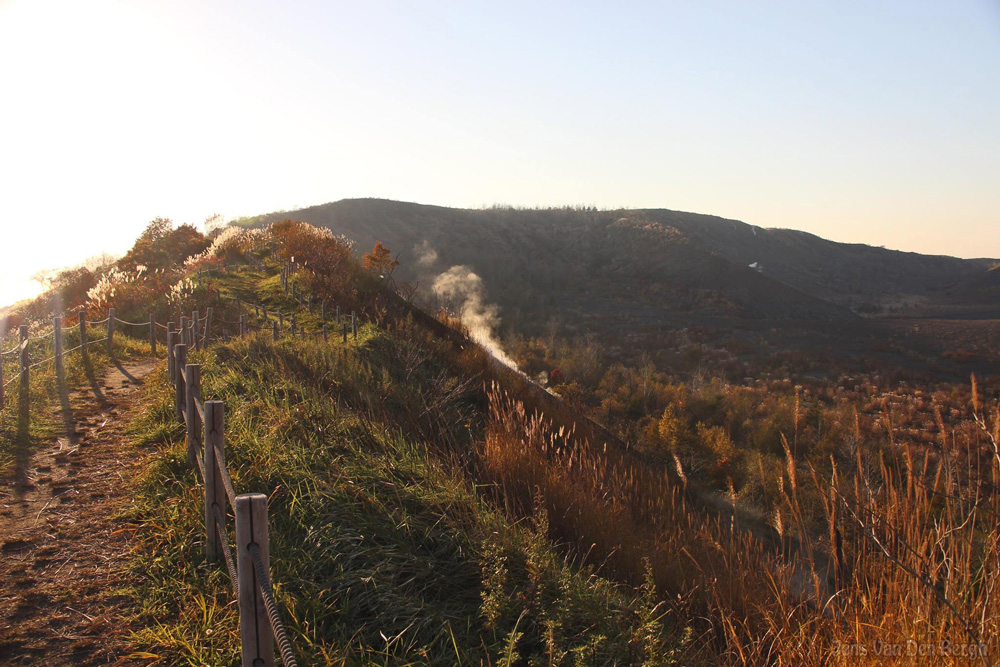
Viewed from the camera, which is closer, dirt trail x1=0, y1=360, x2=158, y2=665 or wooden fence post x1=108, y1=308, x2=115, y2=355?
dirt trail x1=0, y1=360, x2=158, y2=665

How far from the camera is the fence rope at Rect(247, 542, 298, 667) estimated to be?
2.13 m

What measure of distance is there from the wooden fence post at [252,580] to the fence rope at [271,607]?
0.02 meters

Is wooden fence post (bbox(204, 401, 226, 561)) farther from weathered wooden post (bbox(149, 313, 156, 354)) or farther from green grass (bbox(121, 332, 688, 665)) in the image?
weathered wooden post (bbox(149, 313, 156, 354))

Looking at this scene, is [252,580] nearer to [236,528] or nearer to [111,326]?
[236,528]

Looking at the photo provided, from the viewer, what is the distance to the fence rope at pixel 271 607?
2127 millimetres

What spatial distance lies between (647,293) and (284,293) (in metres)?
59.6

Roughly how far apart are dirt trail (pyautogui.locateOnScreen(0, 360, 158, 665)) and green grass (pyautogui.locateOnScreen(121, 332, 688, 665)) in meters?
0.19

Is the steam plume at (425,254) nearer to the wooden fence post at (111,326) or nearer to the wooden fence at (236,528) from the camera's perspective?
the wooden fence post at (111,326)

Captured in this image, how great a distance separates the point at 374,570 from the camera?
12.4 ft

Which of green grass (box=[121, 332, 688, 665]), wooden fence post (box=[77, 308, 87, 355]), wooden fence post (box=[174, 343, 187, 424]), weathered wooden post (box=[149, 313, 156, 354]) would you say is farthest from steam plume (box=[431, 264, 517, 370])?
green grass (box=[121, 332, 688, 665])

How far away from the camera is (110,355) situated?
1292 cm

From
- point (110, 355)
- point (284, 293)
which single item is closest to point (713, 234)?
point (284, 293)

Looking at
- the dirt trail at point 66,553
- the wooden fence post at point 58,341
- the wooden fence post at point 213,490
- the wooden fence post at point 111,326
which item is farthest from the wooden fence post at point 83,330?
the wooden fence post at point 213,490

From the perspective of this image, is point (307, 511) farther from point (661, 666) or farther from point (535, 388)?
point (535, 388)
